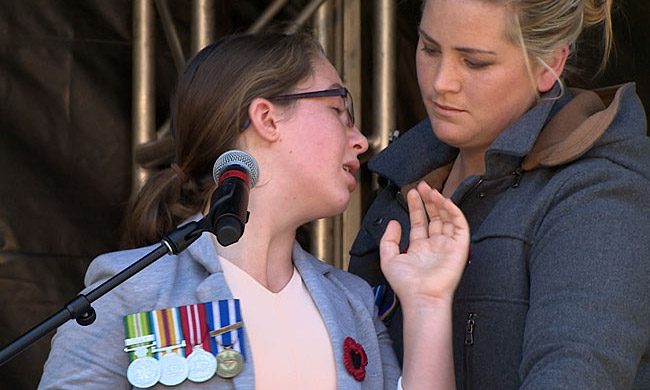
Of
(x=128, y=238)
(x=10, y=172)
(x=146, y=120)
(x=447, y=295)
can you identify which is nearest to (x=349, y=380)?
(x=447, y=295)

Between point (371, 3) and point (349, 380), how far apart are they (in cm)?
180

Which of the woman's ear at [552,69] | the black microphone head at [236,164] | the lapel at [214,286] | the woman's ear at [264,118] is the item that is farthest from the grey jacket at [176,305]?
the woman's ear at [552,69]

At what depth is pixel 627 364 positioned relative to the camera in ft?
5.93

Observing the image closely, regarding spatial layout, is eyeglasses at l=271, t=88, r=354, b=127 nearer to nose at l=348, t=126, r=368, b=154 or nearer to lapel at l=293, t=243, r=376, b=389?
nose at l=348, t=126, r=368, b=154

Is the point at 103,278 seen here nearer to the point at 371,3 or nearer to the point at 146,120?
the point at 146,120

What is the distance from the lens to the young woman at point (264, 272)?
1.94 metres

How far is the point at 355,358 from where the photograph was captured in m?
2.13

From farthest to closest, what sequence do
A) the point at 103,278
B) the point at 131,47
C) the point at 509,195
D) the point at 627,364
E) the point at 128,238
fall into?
the point at 131,47
the point at 128,238
the point at 509,195
the point at 103,278
the point at 627,364

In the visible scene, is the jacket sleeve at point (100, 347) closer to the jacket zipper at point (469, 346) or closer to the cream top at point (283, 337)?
the cream top at point (283, 337)

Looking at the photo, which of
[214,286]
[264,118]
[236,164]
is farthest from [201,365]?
[264,118]

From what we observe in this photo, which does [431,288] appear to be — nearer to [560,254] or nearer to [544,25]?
[560,254]

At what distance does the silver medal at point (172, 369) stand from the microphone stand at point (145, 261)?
1.05 ft

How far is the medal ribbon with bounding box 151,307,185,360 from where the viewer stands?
1.95m

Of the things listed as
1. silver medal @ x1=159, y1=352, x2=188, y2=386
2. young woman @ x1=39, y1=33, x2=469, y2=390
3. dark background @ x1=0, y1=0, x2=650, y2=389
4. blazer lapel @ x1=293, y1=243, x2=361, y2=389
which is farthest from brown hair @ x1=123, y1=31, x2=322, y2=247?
dark background @ x1=0, y1=0, x2=650, y2=389
